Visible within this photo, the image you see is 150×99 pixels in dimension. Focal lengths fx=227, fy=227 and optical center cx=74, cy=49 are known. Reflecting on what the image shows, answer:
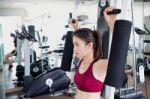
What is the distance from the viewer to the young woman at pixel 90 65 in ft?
5.49

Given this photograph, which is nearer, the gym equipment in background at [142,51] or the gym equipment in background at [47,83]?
the gym equipment in background at [47,83]

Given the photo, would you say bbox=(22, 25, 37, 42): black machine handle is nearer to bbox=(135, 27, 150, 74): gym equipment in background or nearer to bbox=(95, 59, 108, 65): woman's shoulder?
bbox=(135, 27, 150, 74): gym equipment in background

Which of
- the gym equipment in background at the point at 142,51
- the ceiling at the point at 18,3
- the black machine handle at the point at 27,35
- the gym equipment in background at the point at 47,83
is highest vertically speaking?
the ceiling at the point at 18,3

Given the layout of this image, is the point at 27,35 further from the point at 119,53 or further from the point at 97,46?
the point at 119,53

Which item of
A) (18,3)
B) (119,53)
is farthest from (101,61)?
(18,3)

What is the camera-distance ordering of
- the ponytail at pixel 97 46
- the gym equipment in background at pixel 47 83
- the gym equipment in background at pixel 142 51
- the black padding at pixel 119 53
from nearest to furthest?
the black padding at pixel 119 53, the ponytail at pixel 97 46, the gym equipment in background at pixel 47 83, the gym equipment in background at pixel 142 51

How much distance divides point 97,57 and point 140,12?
11.4 ft

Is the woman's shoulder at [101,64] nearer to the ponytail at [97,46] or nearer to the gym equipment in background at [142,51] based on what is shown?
the ponytail at [97,46]

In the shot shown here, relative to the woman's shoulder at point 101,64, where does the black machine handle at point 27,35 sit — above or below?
above

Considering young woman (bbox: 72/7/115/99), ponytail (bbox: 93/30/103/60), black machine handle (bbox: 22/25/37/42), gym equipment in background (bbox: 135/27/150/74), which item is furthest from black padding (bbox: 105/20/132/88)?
gym equipment in background (bbox: 135/27/150/74)

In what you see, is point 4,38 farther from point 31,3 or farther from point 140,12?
point 140,12

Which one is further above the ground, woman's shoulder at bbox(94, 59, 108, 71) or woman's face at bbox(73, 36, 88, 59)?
woman's face at bbox(73, 36, 88, 59)

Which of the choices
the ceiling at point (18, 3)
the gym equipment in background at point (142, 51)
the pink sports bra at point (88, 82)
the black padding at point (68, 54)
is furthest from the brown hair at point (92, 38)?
the gym equipment in background at point (142, 51)

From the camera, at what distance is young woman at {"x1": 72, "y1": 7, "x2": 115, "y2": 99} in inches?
65.9
